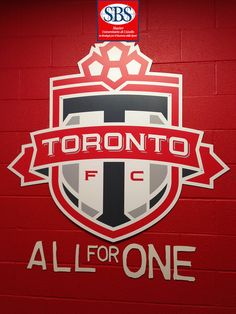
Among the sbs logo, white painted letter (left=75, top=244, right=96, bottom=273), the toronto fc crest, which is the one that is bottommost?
white painted letter (left=75, top=244, right=96, bottom=273)

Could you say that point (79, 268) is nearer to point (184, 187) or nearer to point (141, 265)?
point (141, 265)

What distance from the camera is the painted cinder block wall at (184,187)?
1.49m

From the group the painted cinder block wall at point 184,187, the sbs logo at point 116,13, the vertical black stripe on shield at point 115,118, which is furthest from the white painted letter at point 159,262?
the sbs logo at point 116,13

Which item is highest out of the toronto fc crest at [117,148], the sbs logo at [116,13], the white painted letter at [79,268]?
the sbs logo at [116,13]

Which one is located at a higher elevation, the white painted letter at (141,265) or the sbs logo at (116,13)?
the sbs logo at (116,13)

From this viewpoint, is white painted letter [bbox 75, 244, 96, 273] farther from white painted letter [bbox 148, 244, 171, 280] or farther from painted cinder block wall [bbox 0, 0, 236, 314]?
white painted letter [bbox 148, 244, 171, 280]

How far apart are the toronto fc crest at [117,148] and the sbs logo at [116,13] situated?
12 centimetres

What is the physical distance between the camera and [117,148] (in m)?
1.54

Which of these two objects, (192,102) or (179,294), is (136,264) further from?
(192,102)

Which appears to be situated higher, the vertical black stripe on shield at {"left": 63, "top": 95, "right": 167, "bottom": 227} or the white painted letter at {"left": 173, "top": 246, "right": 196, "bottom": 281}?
the vertical black stripe on shield at {"left": 63, "top": 95, "right": 167, "bottom": 227}

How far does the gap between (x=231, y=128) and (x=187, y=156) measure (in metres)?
0.24

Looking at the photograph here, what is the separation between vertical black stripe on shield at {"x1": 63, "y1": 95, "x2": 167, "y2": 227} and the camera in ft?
4.99

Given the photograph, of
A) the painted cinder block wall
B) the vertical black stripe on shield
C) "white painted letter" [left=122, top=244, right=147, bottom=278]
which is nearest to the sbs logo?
the painted cinder block wall

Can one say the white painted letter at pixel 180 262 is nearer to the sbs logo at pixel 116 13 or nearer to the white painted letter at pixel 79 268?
the white painted letter at pixel 79 268
